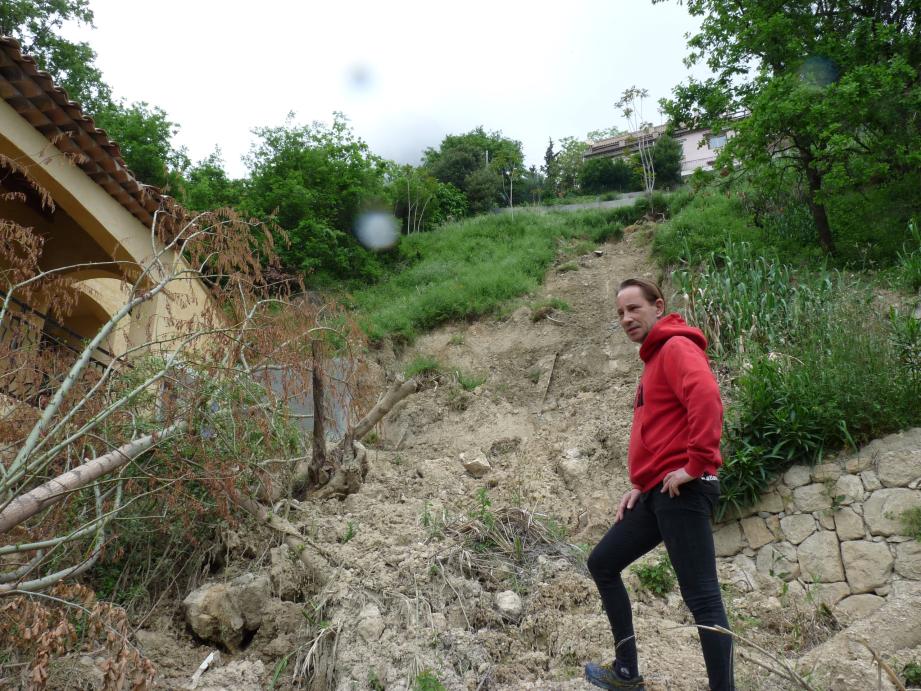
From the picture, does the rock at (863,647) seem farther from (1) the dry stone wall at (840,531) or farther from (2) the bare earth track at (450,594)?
(1) the dry stone wall at (840,531)

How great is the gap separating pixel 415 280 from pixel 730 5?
7988mm

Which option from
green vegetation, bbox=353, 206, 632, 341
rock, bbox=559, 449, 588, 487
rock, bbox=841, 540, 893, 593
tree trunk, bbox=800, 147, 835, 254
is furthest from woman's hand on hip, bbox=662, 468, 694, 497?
green vegetation, bbox=353, 206, 632, 341

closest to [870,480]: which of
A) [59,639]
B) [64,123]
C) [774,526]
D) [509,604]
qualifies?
[774,526]

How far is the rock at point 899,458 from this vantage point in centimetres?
416

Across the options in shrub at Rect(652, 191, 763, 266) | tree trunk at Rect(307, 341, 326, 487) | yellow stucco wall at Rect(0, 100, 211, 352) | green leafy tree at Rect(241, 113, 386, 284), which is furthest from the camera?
green leafy tree at Rect(241, 113, 386, 284)

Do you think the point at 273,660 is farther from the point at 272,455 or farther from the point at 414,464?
the point at 414,464

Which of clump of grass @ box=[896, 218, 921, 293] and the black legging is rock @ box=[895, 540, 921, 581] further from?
clump of grass @ box=[896, 218, 921, 293]

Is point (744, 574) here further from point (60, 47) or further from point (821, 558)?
point (60, 47)

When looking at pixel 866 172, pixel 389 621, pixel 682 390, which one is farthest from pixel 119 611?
pixel 866 172

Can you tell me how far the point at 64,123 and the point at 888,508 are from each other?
23.9 feet

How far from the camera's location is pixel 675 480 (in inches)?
89.2

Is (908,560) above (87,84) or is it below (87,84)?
below

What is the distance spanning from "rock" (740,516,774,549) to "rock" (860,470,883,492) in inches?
28.4

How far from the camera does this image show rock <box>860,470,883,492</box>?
4262 mm
